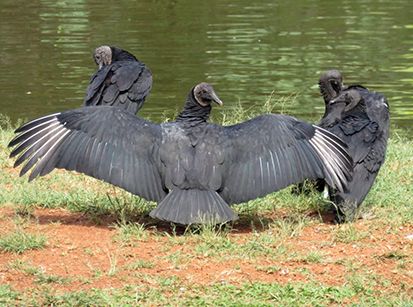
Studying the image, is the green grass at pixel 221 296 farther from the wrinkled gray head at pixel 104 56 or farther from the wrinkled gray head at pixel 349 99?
the wrinkled gray head at pixel 104 56

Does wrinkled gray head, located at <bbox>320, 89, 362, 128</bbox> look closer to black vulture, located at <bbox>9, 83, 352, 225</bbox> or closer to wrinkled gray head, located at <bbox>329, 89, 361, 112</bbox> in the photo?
wrinkled gray head, located at <bbox>329, 89, 361, 112</bbox>

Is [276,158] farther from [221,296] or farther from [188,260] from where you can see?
[221,296]

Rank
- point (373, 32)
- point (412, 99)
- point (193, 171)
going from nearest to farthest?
point (193, 171), point (412, 99), point (373, 32)

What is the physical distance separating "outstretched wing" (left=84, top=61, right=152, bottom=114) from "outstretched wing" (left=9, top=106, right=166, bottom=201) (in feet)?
5.99

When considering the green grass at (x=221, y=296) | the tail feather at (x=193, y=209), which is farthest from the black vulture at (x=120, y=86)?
the green grass at (x=221, y=296)

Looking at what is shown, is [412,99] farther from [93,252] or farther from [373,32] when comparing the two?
[93,252]

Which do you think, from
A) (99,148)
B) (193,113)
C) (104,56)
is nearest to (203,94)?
(193,113)

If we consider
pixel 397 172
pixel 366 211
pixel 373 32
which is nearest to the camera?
pixel 366 211

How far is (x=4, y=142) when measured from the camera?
793cm

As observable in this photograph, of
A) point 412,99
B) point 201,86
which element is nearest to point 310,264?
point 201,86

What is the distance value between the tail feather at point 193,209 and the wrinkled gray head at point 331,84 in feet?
5.90

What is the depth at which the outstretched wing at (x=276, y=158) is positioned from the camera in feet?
18.1

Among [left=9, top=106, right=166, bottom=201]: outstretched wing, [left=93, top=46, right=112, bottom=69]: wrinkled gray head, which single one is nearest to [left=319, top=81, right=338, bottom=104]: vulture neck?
[left=9, top=106, right=166, bottom=201]: outstretched wing

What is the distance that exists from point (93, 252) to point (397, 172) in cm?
259
